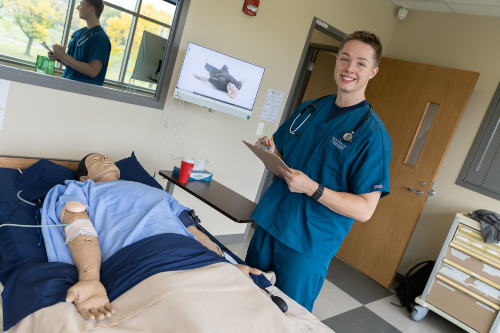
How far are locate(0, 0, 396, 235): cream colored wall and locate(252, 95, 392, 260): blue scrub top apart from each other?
3.75 ft

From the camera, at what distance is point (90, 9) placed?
80.7 inches

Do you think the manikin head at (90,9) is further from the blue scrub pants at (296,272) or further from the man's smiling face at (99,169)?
the blue scrub pants at (296,272)

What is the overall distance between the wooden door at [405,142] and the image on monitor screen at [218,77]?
1.58m

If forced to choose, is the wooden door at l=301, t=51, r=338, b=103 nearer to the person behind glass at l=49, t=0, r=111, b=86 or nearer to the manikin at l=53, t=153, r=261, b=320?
the person behind glass at l=49, t=0, r=111, b=86

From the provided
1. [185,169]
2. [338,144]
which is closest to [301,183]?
[338,144]

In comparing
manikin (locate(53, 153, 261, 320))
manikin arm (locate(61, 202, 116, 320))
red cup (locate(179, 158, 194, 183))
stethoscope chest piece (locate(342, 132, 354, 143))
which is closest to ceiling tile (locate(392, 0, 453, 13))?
stethoscope chest piece (locate(342, 132, 354, 143))

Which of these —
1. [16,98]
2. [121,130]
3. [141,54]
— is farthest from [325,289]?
[16,98]

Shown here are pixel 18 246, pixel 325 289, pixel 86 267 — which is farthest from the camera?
pixel 325 289

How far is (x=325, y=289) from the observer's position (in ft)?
9.68

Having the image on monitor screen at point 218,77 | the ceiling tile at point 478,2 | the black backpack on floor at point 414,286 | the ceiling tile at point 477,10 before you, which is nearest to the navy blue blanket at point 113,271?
the image on monitor screen at point 218,77

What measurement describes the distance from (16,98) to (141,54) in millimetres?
749

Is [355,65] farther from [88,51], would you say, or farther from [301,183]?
[88,51]

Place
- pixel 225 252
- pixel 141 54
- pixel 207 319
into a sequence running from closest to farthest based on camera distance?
pixel 207 319 < pixel 225 252 < pixel 141 54

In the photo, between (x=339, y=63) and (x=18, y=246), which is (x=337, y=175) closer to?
(x=339, y=63)
